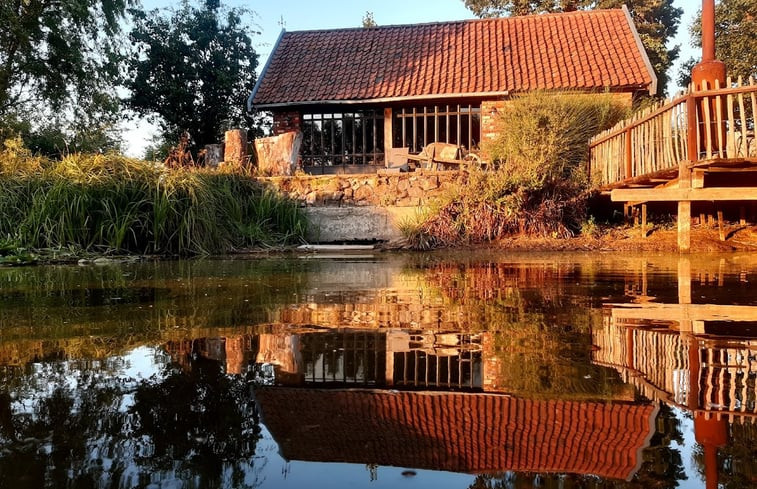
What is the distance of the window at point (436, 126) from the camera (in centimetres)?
1505

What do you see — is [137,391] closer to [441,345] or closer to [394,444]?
[394,444]

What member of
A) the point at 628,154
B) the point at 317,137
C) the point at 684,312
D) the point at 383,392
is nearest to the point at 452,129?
the point at 317,137

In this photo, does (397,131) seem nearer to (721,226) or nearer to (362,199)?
(362,199)

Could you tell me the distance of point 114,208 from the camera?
25.8 feet

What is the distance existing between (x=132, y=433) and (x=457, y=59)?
1604 centimetres

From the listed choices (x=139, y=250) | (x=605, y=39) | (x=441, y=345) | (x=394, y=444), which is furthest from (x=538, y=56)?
(x=394, y=444)

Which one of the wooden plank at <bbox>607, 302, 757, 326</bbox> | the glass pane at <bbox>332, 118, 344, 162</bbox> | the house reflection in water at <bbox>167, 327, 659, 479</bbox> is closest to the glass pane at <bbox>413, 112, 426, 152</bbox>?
the glass pane at <bbox>332, 118, 344, 162</bbox>

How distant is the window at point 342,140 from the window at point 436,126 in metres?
0.60

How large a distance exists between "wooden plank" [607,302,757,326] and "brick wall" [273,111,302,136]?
13.7 meters

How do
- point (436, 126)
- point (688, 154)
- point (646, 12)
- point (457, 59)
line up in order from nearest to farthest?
1. point (688, 154)
2. point (436, 126)
3. point (457, 59)
4. point (646, 12)

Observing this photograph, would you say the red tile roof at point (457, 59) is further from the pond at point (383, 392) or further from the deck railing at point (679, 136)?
the pond at point (383, 392)

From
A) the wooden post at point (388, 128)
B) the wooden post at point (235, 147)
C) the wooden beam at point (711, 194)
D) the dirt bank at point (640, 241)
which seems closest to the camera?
the wooden beam at point (711, 194)

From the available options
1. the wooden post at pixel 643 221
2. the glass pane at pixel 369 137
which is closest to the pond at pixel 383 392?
the wooden post at pixel 643 221

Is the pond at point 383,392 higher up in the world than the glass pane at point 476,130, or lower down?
lower down
